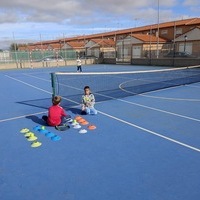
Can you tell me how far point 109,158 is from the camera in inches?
191

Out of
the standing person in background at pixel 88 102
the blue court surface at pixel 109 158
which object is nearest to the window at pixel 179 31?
the blue court surface at pixel 109 158

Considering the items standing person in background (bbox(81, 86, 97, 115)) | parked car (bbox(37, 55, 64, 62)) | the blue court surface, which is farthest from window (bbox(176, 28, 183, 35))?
standing person in background (bbox(81, 86, 97, 115))

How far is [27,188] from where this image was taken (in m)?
3.87

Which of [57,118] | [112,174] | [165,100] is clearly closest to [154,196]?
[112,174]

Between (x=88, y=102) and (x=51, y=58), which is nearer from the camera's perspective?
(x=88, y=102)

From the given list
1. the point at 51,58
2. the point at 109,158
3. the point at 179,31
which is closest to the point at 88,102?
the point at 109,158

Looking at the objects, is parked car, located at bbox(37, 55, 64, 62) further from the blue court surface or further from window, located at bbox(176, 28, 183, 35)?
the blue court surface

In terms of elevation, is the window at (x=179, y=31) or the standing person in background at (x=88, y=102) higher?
the window at (x=179, y=31)

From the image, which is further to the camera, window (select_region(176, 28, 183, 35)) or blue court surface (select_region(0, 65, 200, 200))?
window (select_region(176, 28, 183, 35))

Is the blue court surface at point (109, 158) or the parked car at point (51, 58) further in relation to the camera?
the parked car at point (51, 58)

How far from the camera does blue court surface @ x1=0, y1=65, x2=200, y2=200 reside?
3758 mm

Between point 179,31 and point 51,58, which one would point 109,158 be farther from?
point 179,31

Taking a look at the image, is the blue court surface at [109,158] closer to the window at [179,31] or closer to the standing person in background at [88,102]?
the standing person in background at [88,102]

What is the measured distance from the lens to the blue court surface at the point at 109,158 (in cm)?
376
